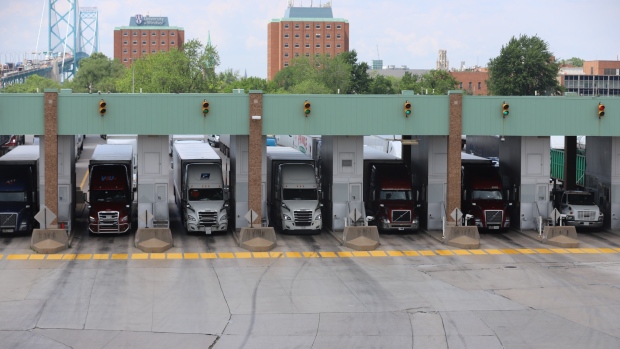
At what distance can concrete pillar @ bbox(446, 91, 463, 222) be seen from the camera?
4803cm

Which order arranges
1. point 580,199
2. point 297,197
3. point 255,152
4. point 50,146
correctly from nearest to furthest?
point 50,146
point 255,152
point 297,197
point 580,199

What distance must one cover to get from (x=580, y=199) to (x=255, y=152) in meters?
17.0

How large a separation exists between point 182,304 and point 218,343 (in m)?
5.18

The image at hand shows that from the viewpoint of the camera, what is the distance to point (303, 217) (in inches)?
1907

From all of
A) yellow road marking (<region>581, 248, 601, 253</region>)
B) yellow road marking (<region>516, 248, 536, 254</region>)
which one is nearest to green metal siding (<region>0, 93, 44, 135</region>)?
yellow road marking (<region>516, 248, 536, 254</region>)

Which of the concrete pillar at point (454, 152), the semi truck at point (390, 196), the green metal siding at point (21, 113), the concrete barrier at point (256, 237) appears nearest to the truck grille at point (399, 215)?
the semi truck at point (390, 196)

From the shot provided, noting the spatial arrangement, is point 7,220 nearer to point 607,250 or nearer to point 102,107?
point 102,107

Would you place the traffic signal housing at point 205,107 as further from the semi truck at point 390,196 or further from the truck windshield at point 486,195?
the truck windshield at point 486,195

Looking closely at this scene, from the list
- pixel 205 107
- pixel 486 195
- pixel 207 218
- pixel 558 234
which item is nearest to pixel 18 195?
pixel 207 218

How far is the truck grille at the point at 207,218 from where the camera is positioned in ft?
156

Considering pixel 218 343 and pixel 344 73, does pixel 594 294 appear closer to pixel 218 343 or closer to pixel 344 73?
pixel 218 343

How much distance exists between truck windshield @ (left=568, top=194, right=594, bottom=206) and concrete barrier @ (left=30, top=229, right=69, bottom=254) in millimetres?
24966

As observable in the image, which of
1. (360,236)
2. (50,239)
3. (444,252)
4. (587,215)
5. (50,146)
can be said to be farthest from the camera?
(587,215)

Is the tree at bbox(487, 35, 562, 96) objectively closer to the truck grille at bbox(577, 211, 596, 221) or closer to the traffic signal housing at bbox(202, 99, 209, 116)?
the truck grille at bbox(577, 211, 596, 221)
